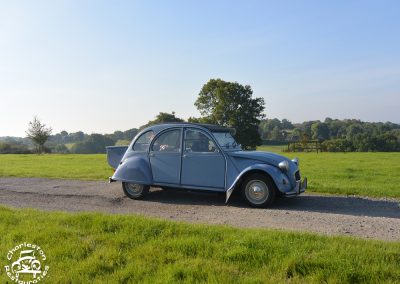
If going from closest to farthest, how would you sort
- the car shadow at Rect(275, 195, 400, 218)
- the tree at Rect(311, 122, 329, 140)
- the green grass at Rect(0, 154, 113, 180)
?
the car shadow at Rect(275, 195, 400, 218) → the green grass at Rect(0, 154, 113, 180) → the tree at Rect(311, 122, 329, 140)

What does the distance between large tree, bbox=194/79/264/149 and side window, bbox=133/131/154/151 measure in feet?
132

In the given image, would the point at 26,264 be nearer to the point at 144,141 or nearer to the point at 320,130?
the point at 144,141

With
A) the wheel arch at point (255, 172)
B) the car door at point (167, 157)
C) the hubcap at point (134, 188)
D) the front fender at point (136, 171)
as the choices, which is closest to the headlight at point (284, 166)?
the wheel arch at point (255, 172)

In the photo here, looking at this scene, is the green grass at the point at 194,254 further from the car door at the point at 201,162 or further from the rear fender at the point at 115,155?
the rear fender at the point at 115,155

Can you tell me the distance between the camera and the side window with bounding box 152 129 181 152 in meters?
8.86

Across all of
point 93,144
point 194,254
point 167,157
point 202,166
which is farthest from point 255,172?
point 93,144

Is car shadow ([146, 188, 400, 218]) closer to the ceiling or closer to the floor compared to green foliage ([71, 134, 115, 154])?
closer to the floor

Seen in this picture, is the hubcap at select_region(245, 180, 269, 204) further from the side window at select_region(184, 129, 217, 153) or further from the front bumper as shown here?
the side window at select_region(184, 129, 217, 153)

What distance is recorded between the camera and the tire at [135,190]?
904cm

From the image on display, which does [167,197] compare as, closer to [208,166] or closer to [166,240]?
[208,166]

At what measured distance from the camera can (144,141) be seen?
9.32 metres

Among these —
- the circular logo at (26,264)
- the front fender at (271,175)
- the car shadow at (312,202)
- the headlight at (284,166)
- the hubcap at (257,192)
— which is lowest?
the circular logo at (26,264)

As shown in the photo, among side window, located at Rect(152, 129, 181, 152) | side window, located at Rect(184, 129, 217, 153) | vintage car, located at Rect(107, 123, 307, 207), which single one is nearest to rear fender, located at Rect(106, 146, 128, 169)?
vintage car, located at Rect(107, 123, 307, 207)

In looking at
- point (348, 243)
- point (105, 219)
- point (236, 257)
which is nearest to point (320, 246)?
point (348, 243)
